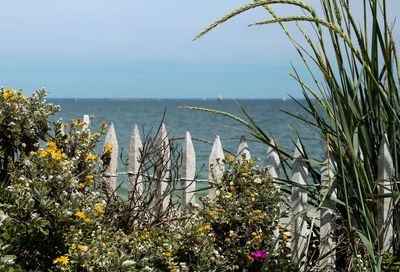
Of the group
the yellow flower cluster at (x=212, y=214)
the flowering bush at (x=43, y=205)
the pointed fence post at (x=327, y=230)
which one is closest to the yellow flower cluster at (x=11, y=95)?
the flowering bush at (x=43, y=205)

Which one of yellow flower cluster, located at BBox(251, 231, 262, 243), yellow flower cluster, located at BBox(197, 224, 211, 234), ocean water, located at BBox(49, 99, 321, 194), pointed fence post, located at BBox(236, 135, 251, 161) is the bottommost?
ocean water, located at BBox(49, 99, 321, 194)

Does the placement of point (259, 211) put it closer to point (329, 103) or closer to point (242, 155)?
point (242, 155)

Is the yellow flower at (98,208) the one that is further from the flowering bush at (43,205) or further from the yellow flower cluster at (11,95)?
the yellow flower cluster at (11,95)

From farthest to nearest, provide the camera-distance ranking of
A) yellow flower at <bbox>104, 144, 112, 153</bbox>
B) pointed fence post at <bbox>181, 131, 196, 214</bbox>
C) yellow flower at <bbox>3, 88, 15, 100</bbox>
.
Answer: pointed fence post at <bbox>181, 131, 196, 214</bbox>
yellow flower at <bbox>104, 144, 112, 153</bbox>
yellow flower at <bbox>3, 88, 15, 100</bbox>

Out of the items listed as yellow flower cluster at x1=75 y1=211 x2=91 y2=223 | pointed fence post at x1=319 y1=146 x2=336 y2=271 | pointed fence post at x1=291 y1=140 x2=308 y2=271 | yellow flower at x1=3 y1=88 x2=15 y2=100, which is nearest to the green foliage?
yellow flower at x1=3 y1=88 x2=15 y2=100

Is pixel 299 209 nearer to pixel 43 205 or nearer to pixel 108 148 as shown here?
pixel 108 148

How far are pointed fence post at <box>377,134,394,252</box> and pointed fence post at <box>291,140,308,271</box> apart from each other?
0.54 m

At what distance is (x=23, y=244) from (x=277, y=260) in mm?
1642

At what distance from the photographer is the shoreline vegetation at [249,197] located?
3461mm

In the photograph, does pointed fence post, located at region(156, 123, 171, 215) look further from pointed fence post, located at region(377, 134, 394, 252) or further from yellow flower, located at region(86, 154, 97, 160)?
pointed fence post, located at region(377, 134, 394, 252)

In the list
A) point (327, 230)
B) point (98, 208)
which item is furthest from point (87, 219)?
point (327, 230)

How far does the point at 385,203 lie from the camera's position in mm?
3891

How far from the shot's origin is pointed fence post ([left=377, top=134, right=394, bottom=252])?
385cm

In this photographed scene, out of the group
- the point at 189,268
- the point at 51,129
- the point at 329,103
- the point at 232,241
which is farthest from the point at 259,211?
the point at 51,129
